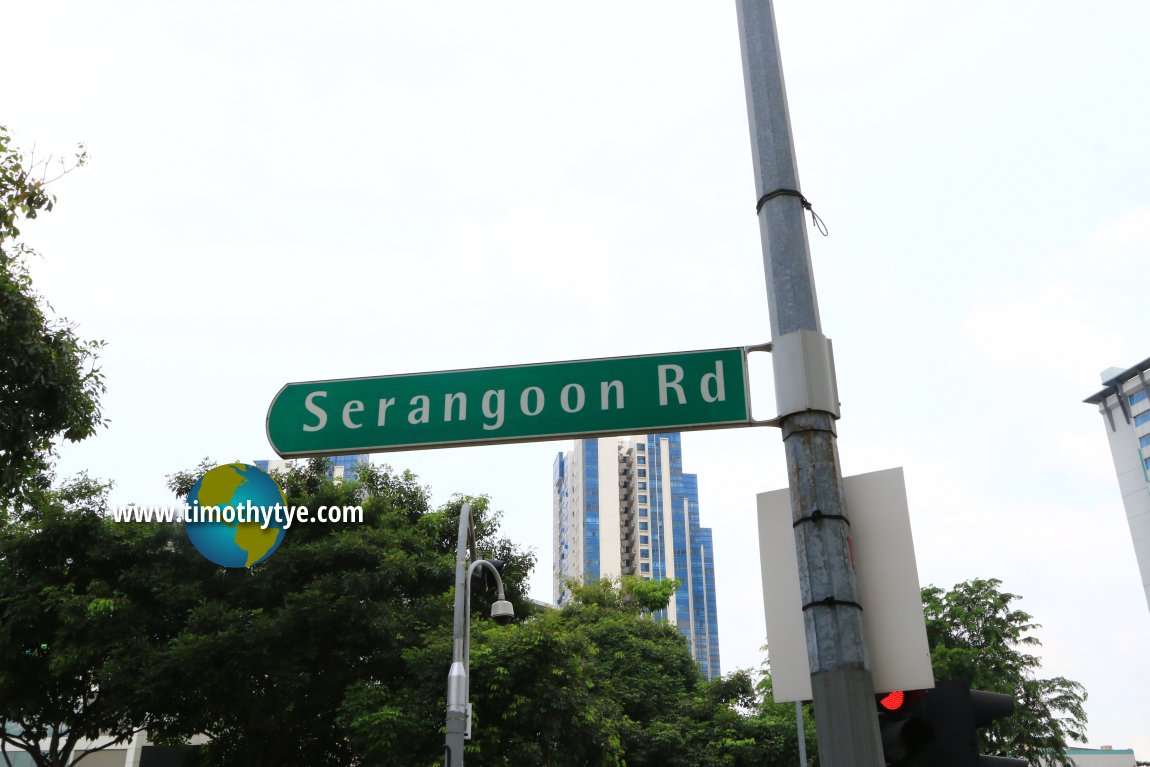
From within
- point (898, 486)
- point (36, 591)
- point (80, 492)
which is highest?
point (80, 492)

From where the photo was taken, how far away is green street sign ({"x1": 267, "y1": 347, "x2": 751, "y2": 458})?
13.4ft

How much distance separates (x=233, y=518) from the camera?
2042 cm

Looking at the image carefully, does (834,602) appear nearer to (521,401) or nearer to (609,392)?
(609,392)

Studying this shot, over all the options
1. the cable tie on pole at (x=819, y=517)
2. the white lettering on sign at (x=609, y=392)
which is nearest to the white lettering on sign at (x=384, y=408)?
the white lettering on sign at (x=609, y=392)

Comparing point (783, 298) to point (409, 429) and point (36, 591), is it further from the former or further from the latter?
point (36, 591)

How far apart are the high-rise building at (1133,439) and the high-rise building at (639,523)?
54.4m

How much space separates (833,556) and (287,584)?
59.3 feet

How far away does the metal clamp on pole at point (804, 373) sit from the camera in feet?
11.8

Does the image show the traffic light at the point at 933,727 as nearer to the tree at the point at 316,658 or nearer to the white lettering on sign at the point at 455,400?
the white lettering on sign at the point at 455,400

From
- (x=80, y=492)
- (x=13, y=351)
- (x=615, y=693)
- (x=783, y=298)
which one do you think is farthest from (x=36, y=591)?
(x=783, y=298)

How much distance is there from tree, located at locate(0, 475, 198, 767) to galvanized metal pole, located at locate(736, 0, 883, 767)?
17767 mm

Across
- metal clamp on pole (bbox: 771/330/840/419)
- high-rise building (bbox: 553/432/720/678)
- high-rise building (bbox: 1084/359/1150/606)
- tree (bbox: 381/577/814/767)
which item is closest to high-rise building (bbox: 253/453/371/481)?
metal clamp on pole (bbox: 771/330/840/419)

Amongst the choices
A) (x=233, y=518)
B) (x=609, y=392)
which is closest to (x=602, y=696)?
(x=233, y=518)

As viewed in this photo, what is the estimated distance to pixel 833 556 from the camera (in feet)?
10.7
